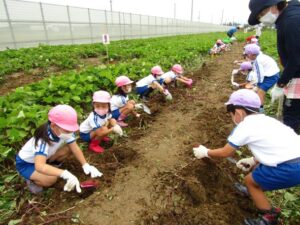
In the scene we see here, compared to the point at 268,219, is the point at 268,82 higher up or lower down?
higher up

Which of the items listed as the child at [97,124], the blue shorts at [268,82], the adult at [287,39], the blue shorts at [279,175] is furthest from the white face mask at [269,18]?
the child at [97,124]

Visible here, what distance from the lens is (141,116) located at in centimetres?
554

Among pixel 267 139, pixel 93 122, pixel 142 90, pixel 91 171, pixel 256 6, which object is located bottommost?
pixel 91 171

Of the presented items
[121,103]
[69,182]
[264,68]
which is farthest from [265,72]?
[69,182]

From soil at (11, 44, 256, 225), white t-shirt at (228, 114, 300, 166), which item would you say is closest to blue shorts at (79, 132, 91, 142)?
soil at (11, 44, 256, 225)

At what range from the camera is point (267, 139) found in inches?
98.2

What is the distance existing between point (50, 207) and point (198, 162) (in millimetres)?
2023

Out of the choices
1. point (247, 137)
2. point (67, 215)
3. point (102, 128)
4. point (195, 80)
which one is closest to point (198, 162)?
point (247, 137)

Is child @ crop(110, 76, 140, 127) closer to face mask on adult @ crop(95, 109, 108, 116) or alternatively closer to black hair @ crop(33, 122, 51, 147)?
face mask on adult @ crop(95, 109, 108, 116)

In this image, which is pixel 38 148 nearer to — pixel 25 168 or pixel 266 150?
pixel 25 168

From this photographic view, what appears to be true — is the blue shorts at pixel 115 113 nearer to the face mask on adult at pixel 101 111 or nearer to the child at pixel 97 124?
the child at pixel 97 124

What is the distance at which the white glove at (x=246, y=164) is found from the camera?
334 centimetres

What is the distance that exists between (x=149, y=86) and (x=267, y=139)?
425cm

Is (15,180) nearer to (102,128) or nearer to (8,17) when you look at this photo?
(102,128)
